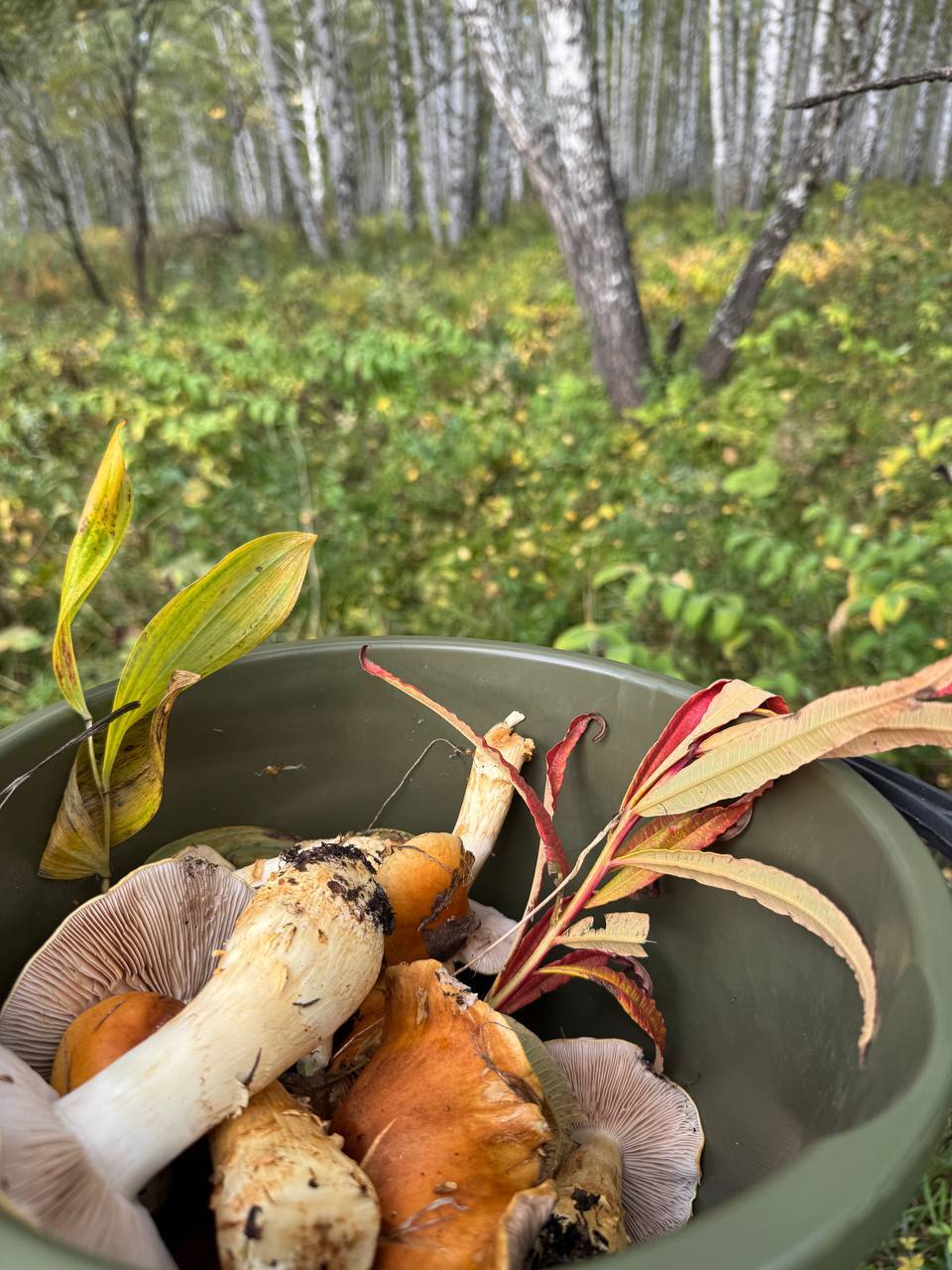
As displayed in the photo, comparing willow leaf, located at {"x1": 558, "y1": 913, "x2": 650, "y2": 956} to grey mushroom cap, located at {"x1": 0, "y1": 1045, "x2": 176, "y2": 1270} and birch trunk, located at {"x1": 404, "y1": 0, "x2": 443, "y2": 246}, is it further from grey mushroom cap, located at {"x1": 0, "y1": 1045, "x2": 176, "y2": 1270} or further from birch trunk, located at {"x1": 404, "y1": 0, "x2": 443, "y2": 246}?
birch trunk, located at {"x1": 404, "y1": 0, "x2": 443, "y2": 246}

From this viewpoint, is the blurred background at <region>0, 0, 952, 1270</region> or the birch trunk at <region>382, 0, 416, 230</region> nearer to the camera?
the blurred background at <region>0, 0, 952, 1270</region>

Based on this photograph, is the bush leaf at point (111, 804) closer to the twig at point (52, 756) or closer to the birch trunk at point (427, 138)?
the twig at point (52, 756)

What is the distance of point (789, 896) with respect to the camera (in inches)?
19.6

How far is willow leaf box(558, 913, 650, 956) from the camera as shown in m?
0.59

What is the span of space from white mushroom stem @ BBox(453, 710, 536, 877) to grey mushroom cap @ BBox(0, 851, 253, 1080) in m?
0.21

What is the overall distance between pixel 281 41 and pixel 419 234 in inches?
195

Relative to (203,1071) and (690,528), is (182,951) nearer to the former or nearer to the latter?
(203,1071)

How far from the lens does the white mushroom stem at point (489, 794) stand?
0.72m

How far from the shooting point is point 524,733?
74cm

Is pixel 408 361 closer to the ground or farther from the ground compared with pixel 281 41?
closer to the ground

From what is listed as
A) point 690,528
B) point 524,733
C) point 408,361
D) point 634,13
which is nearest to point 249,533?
point 690,528

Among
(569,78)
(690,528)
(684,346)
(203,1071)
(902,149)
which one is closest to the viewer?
(203,1071)

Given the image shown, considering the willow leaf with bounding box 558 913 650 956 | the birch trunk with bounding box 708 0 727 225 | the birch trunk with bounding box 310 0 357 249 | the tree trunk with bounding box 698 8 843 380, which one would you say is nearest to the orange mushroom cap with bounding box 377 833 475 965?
the willow leaf with bounding box 558 913 650 956

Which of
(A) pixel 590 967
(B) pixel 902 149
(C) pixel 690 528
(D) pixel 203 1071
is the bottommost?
(C) pixel 690 528
